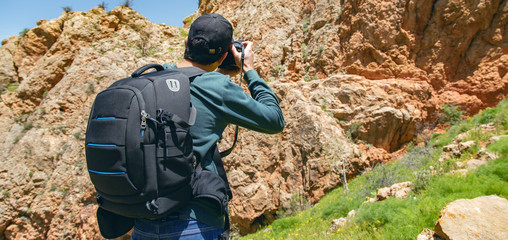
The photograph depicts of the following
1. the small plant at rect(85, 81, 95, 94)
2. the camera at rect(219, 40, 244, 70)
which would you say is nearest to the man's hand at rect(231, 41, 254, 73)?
the camera at rect(219, 40, 244, 70)

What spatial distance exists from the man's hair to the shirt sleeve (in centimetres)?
24

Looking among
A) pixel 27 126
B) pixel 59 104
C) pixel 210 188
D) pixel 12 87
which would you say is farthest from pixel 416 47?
pixel 12 87

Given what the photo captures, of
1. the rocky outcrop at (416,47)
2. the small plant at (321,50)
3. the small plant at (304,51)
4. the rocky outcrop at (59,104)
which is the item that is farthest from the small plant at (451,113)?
the rocky outcrop at (59,104)

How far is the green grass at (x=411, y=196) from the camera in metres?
3.52

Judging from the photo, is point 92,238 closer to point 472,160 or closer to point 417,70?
point 472,160

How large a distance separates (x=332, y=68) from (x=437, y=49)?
2767 millimetres

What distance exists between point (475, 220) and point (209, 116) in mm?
2600

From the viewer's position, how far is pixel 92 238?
9016 mm

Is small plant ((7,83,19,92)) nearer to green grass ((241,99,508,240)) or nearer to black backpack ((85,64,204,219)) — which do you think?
green grass ((241,99,508,240))

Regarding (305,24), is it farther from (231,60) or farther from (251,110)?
(251,110)

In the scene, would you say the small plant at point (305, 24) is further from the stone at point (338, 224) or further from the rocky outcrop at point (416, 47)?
the stone at point (338, 224)

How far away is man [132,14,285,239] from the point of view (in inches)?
50.6

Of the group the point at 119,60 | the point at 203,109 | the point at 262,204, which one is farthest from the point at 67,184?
the point at 203,109

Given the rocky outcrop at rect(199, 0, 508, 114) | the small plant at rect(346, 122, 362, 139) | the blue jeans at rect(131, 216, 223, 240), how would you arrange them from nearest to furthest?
the blue jeans at rect(131, 216, 223, 240) < the rocky outcrop at rect(199, 0, 508, 114) < the small plant at rect(346, 122, 362, 139)
